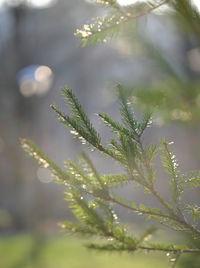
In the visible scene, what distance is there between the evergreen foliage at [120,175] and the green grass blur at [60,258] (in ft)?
13.0

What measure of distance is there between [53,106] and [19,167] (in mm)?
8936

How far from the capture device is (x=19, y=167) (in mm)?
9133

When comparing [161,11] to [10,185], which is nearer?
[161,11]

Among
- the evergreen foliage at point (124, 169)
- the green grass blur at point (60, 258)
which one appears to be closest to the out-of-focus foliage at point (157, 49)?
the evergreen foliage at point (124, 169)

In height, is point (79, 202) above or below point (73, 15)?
below

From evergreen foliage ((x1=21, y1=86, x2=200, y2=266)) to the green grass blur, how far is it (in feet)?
13.0

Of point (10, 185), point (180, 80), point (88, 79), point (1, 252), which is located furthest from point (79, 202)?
point (88, 79)

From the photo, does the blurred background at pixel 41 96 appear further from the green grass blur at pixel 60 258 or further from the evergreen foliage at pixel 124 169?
the evergreen foliage at pixel 124 169

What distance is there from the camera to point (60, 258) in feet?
17.6

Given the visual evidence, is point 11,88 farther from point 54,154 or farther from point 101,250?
point 101,250

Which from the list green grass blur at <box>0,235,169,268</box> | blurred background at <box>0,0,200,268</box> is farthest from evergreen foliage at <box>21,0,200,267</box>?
blurred background at <box>0,0,200,268</box>

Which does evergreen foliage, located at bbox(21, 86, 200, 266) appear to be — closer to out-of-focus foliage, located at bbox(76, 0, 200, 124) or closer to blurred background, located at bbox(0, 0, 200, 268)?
out-of-focus foliage, located at bbox(76, 0, 200, 124)

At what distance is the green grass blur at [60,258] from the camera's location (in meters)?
4.92

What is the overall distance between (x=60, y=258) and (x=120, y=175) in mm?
5199
